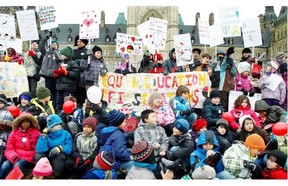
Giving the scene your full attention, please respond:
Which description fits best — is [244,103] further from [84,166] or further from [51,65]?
[51,65]

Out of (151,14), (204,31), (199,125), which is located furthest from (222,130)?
(151,14)

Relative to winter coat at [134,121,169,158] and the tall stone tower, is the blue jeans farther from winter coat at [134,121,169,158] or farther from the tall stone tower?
the tall stone tower

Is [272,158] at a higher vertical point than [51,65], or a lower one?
lower

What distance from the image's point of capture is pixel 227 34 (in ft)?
38.0

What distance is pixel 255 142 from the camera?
644cm

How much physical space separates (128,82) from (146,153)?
4004 millimetres

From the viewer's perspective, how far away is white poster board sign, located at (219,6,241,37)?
11405mm

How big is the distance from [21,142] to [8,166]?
1.17ft

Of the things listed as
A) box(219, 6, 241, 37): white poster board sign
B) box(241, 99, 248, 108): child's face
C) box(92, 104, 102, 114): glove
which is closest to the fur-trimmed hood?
box(92, 104, 102, 114): glove

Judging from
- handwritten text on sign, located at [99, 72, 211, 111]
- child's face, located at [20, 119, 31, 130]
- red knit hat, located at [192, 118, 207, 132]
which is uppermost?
handwritten text on sign, located at [99, 72, 211, 111]

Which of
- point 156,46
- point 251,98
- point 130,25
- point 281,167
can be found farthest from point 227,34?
point 130,25

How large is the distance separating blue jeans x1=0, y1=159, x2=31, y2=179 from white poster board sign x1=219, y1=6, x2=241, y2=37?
21.2 ft

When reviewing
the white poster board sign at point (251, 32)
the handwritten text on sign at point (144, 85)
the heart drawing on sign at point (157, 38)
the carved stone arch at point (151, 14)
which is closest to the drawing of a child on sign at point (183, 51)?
the heart drawing on sign at point (157, 38)

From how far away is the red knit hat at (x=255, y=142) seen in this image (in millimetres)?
6430
